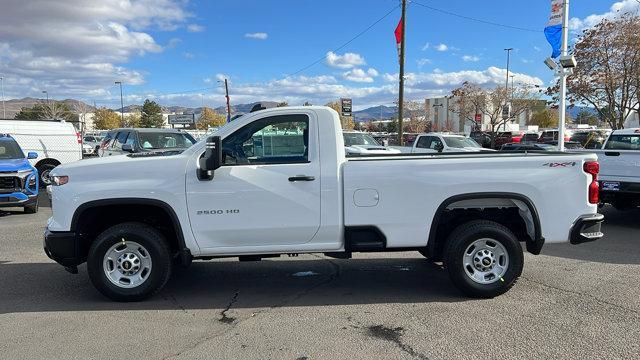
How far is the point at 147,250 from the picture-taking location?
16.9ft

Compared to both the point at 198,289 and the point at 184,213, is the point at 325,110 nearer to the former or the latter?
the point at 184,213

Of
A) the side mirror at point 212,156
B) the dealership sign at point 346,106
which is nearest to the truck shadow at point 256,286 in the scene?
the side mirror at point 212,156

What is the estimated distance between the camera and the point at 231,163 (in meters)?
5.10

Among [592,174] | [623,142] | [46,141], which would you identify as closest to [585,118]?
[623,142]

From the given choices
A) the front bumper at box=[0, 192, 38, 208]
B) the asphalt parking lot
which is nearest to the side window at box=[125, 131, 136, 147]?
the front bumper at box=[0, 192, 38, 208]

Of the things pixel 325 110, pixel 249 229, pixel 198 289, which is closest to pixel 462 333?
pixel 249 229

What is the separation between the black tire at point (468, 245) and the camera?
17.2 feet

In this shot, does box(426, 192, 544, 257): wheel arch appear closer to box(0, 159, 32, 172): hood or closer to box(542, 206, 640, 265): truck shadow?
box(542, 206, 640, 265): truck shadow

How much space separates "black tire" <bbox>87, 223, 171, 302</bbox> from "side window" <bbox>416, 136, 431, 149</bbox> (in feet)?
52.3

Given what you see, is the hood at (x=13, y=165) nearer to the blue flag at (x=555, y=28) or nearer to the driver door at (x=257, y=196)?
the driver door at (x=257, y=196)

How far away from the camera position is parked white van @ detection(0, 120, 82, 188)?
649 inches

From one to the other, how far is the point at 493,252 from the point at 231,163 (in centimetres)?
288

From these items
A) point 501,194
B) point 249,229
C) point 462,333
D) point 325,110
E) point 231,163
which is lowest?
point 462,333

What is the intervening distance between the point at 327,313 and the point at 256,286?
1.24m
